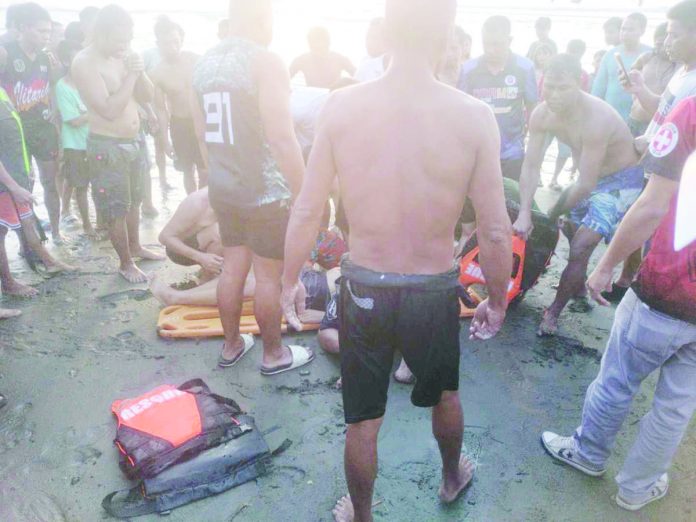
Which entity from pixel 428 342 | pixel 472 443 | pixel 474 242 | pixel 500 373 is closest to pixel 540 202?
pixel 474 242

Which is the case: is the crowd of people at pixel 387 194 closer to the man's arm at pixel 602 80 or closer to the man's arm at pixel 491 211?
the man's arm at pixel 491 211

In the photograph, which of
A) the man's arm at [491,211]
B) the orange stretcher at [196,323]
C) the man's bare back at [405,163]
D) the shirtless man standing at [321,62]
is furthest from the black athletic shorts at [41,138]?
the man's arm at [491,211]

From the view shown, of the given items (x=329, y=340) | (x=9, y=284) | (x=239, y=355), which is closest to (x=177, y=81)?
(x=9, y=284)

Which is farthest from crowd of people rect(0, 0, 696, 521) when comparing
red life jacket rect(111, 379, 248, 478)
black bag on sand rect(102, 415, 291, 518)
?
red life jacket rect(111, 379, 248, 478)

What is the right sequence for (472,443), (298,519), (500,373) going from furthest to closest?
(500,373) → (472,443) → (298,519)

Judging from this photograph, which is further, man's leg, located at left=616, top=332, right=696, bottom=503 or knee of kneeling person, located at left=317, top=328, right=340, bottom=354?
knee of kneeling person, located at left=317, top=328, right=340, bottom=354

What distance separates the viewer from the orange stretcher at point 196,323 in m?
3.40

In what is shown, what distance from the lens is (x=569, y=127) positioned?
3.40 m

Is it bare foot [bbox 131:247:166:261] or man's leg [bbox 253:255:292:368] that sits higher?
man's leg [bbox 253:255:292:368]

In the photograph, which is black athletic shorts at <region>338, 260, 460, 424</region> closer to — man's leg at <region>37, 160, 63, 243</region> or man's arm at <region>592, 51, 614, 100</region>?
man's leg at <region>37, 160, 63, 243</region>

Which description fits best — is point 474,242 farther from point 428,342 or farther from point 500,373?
point 428,342

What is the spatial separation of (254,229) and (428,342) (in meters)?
1.32

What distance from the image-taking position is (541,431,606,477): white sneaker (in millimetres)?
2336

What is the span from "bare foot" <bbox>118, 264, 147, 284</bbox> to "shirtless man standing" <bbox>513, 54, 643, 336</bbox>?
9.60 ft
